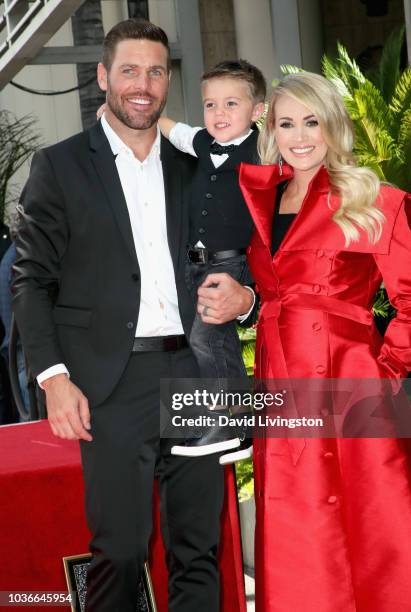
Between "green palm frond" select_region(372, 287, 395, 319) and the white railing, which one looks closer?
"green palm frond" select_region(372, 287, 395, 319)

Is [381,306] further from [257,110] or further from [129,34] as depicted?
[129,34]

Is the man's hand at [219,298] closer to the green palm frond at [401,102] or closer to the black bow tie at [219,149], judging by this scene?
the black bow tie at [219,149]

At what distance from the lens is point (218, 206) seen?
3467 millimetres

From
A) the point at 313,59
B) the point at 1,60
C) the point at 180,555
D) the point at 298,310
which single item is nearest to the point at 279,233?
the point at 298,310

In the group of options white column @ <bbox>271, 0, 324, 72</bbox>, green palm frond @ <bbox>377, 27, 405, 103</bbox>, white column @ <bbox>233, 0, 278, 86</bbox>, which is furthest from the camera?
white column @ <bbox>233, 0, 278, 86</bbox>

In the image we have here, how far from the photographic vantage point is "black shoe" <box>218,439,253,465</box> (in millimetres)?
3289

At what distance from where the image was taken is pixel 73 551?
368cm

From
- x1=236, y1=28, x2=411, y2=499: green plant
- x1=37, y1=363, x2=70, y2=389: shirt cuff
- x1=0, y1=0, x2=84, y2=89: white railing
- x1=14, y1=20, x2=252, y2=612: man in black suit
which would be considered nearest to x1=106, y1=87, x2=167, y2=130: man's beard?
x1=14, y1=20, x2=252, y2=612: man in black suit

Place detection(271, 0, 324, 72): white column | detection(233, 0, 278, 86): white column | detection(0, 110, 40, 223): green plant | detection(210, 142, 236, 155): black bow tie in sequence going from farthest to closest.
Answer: detection(0, 110, 40, 223): green plant → detection(233, 0, 278, 86): white column → detection(271, 0, 324, 72): white column → detection(210, 142, 236, 155): black bow tie

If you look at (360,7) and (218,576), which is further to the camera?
(360,7)

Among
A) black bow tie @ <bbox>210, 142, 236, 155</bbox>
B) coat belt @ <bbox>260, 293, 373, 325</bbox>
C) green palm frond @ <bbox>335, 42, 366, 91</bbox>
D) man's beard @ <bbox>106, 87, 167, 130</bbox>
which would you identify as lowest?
coat belt @ <bbox>260, 293, 373, 325</bbox>

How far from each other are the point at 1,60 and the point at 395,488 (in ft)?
18.5

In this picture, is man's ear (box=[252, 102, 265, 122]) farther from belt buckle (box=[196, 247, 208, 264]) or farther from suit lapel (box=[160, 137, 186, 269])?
belt buckle (box=[196, 247, 208, 264])

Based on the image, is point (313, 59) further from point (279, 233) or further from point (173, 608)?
point (173, 608)
